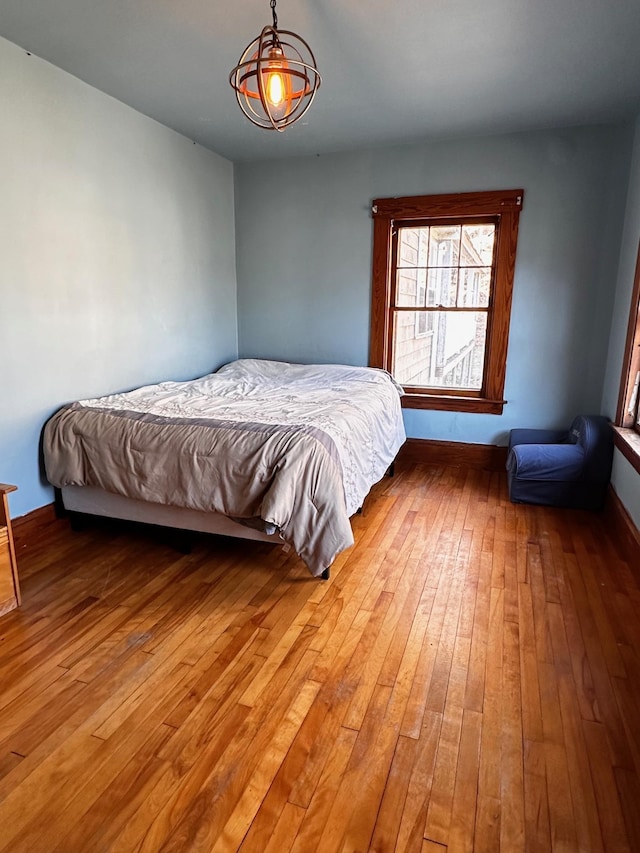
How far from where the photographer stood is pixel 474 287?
406 centimetres

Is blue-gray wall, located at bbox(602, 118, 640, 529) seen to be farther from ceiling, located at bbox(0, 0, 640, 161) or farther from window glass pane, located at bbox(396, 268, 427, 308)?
window glass pane, located at bbox(396, 268, 427, 308)

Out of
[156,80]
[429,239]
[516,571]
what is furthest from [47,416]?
[429,239]

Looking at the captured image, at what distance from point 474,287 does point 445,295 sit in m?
0.23

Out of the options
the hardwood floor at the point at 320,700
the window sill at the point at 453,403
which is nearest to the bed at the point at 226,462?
the hardwood floor at the point at 320,700

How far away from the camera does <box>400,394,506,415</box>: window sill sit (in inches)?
161

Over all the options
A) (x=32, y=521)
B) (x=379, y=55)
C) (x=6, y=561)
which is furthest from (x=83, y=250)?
(x=379, y=55)

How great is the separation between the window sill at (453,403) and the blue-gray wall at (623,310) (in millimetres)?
782

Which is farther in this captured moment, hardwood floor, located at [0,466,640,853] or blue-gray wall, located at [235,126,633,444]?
blue-gray wall, located at [235,126,633,444]

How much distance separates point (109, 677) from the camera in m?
1.79

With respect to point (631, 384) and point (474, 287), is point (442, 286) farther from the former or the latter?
point (631, 384)

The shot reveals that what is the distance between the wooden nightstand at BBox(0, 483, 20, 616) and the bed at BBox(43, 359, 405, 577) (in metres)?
0.55

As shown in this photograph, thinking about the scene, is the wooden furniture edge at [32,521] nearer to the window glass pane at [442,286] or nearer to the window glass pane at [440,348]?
the window glass pane at [440,348]

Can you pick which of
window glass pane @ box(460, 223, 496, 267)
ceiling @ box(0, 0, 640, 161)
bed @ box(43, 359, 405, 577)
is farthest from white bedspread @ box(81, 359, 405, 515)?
ceiling @ box(0, 0, 640, 161)

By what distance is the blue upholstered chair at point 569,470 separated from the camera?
128 inches
